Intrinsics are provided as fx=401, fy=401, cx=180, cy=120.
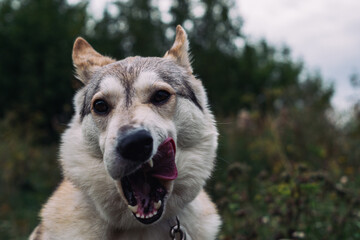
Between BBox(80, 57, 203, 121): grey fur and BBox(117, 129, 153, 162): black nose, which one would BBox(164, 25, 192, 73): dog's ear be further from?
BBox(117, 129, 153, 162): black nose

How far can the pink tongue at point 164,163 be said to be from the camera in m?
3.00

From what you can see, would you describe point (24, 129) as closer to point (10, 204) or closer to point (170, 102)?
point (10, 204)

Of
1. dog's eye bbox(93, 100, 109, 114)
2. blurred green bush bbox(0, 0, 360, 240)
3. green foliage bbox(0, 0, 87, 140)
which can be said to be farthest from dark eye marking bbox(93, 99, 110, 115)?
green foliage bbox(0, 0, 87, 140)

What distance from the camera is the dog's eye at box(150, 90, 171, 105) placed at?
11.1ft

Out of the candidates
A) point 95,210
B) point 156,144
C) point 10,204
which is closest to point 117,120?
point 156,144

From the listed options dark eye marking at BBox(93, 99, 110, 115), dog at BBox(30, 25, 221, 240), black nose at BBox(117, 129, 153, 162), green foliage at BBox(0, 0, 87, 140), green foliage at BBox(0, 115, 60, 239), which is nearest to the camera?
black nose at BBox(117, 129, 153, 162)

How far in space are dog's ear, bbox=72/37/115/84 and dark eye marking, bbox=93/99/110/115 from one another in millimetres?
646

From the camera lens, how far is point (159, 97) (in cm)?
342

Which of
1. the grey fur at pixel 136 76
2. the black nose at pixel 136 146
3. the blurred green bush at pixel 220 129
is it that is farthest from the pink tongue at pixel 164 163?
the blurred green bush at pixel 220 129

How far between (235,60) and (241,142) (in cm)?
2320

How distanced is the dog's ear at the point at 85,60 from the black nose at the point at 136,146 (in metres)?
1.43

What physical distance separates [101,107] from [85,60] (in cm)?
89

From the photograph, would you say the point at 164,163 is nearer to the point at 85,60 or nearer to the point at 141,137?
the point at 141,137

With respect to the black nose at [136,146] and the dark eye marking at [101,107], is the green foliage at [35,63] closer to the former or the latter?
the dark eye marking at [101,107]
